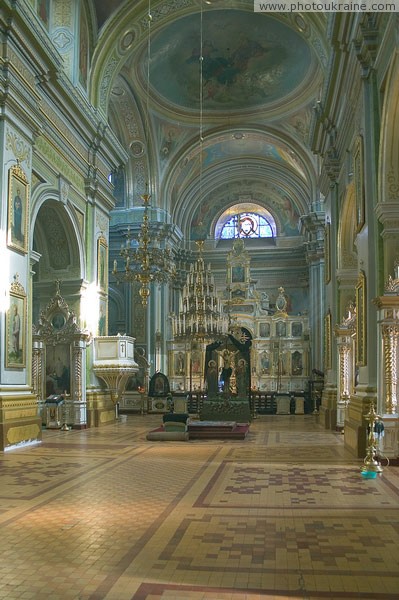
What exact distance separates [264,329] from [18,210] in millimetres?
19516

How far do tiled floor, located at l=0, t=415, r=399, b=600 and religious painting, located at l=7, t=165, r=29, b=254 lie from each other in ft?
14.8

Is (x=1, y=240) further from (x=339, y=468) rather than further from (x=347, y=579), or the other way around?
(x=347, y=579)

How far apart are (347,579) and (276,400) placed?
21043mm

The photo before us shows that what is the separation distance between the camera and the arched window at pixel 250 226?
35.6 meters

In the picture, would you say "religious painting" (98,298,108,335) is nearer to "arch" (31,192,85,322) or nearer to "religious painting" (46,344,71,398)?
"arch" (31,192,85,322)

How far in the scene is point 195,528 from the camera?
6.45 metres

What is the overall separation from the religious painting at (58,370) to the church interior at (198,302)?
66mm

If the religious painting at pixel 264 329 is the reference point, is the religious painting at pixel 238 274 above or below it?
above

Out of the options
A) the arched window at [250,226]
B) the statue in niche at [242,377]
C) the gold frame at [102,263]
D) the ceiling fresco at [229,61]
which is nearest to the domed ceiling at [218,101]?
the ceiling fresco at [229,61]

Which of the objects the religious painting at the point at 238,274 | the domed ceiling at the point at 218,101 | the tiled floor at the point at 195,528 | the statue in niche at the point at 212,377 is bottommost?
the tiled floor at the point at 195,528

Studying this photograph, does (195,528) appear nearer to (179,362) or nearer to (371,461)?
(371,461)

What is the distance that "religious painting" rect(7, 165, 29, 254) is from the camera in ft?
43.6

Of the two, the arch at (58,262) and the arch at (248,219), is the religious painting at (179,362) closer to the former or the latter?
the arch at (248,219)

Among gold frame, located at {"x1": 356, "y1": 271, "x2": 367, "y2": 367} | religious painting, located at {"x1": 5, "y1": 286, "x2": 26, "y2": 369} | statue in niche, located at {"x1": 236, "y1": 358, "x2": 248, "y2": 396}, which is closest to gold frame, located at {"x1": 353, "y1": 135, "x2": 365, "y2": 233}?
gold frame, located at {"x1": 356, "y1": 271, "x2": 367, "y2": 367}
